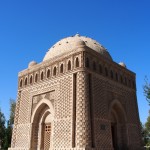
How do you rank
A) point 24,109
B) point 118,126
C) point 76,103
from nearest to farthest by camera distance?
1. point 76,103
2. point 118,126
3. point 24,109

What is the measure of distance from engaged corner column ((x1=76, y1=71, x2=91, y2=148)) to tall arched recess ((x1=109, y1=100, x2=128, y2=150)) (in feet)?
11.4

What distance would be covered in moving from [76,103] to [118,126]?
5.36 meters

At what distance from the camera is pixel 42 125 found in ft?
54.3

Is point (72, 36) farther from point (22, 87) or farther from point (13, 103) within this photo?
point (13, 103)

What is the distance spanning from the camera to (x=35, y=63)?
19.4m

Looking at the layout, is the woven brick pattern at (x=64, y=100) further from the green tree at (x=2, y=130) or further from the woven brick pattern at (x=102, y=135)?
the green tree at (x=2, y=130)

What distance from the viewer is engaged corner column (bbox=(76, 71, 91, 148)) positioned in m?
12.8

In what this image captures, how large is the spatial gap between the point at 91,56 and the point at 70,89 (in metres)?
2.94

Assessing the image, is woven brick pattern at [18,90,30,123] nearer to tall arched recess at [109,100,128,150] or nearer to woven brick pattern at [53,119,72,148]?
woven brick pattern at [53,119,72,148]

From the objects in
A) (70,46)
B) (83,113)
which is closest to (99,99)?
(83,113)

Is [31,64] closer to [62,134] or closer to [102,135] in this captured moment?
[62,134]

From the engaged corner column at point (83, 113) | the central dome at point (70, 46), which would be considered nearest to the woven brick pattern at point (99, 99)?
the engaged corner column at point (83, 113)

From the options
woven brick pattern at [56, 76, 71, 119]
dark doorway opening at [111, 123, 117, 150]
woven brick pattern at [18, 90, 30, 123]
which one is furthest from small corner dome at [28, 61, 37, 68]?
dark doorway opening at [111, 123, 117, 150]

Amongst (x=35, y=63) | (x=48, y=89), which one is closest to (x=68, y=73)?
(x=48, y=89)
